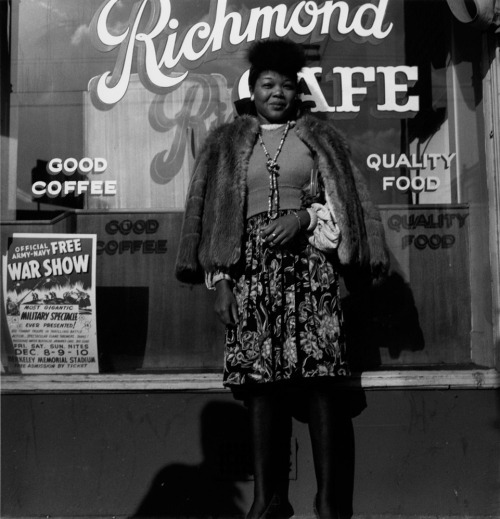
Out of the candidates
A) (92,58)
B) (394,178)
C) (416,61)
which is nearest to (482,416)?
(394,178)

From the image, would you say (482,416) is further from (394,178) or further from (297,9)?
(297,9)

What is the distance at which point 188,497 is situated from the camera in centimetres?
340

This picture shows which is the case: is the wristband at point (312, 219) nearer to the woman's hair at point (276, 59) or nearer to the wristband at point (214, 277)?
the wristband at point (214, 277)

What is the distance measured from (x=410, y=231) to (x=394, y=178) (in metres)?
0.31

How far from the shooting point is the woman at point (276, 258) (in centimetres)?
296

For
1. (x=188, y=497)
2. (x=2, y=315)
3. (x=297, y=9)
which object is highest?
(x=297, y=9)

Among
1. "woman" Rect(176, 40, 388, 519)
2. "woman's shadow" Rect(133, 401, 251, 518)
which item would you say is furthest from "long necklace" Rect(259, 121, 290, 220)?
"woman's shadow" Rect(133, 401, 251, 518)

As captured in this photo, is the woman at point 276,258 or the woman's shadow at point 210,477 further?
the woman's shadow at point 210,477

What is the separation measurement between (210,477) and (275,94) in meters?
1.93

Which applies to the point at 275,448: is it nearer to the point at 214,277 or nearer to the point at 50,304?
the point at 214,277

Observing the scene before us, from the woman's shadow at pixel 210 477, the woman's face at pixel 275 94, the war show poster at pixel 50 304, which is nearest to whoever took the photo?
the woman's face at pixel 275 94

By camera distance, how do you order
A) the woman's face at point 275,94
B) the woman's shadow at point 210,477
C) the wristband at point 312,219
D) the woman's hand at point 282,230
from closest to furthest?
1. the woman's hand at point 282,230
2. the wristband at point 312,219
3. the woman's face at point 275,94
4. the woman's shadow at point 210,477

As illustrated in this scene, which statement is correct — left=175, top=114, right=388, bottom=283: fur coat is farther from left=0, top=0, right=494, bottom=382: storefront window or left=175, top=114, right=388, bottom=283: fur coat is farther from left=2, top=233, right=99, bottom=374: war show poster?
left=2, top=233, right=99, bottom=374: war show poster

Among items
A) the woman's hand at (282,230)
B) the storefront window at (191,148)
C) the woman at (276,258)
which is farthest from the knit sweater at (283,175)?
the storefront window at (191,148)
